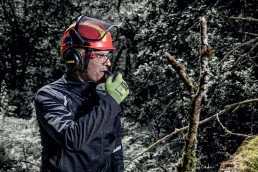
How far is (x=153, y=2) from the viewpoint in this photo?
355 cm

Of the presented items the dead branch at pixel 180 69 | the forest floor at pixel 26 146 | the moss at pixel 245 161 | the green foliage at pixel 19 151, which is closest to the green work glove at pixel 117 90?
the moss at pixel 245 161

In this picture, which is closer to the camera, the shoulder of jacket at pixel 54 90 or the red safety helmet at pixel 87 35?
the shoulder of jacket at pixel 54 90

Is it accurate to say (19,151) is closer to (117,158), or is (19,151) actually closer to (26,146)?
(26,146)

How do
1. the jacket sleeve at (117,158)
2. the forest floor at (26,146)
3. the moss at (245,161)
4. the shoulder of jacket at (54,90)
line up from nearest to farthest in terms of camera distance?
the moss at (245,161) → the shoulder of jacket at (54,90) → the jacket sleeve at (117,158) → the forest floor at (26,146)

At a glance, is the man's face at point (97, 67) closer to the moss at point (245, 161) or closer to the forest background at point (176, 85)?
the forest background at point (176, 85)

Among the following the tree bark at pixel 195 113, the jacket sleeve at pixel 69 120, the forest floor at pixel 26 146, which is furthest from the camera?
the forest floor at pixel 26 146

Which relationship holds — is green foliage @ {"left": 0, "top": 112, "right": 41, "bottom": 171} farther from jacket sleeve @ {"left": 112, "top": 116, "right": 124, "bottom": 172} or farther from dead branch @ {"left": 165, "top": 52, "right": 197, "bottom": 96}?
dead branch @ {"left": 165, "top": 52, "right": 197, "bottom": 96}

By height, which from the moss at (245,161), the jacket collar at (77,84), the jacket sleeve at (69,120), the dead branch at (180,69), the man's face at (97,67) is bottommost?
the moss at (245,161)

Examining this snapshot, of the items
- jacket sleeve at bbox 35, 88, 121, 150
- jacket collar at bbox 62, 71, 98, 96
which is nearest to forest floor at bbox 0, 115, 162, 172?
jacket collar at bbox 62, 71, 98, 96

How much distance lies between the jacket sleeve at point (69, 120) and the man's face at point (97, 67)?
17.0 inches

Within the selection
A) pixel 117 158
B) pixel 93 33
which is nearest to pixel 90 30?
pixel 93 33

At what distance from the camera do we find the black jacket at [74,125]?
151cm

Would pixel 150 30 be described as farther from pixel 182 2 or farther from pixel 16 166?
pixel 16 166

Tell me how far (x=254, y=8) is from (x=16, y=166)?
552 cm
